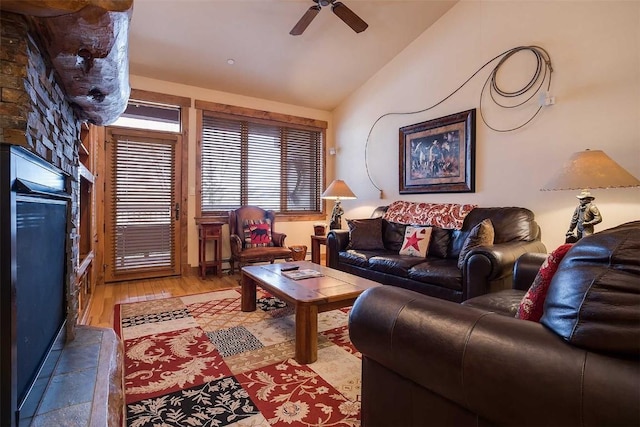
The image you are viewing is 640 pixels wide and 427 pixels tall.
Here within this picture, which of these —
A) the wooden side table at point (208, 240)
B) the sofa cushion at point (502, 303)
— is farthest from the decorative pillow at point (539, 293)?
the wooden side table at point (208, 240)

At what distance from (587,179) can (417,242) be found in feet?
5.14

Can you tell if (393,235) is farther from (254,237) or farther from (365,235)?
(254,237)

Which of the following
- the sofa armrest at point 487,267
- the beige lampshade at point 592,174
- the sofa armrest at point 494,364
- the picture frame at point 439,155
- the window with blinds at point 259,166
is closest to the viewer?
the sofa armrest at point 494,364

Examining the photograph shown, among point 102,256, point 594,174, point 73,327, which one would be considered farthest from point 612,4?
point 102,256

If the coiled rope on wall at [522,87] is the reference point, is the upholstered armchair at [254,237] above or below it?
below

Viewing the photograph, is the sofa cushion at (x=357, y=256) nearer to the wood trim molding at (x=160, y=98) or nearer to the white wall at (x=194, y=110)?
the white wall at (x=194, y=110)

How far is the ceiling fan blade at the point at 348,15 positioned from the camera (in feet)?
9.37

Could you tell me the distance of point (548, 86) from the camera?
2.85m

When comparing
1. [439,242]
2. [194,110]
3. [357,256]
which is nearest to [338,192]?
[357,256]

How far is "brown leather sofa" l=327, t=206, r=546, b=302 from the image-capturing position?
238 centimetres

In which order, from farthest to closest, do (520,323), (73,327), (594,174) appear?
(594,174)
(73,327)
(520,323)

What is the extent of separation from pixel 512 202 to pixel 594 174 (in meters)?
1.03

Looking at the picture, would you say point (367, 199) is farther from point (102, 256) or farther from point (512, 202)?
point (102, 256)

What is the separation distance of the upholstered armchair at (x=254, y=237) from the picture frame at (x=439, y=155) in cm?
188
